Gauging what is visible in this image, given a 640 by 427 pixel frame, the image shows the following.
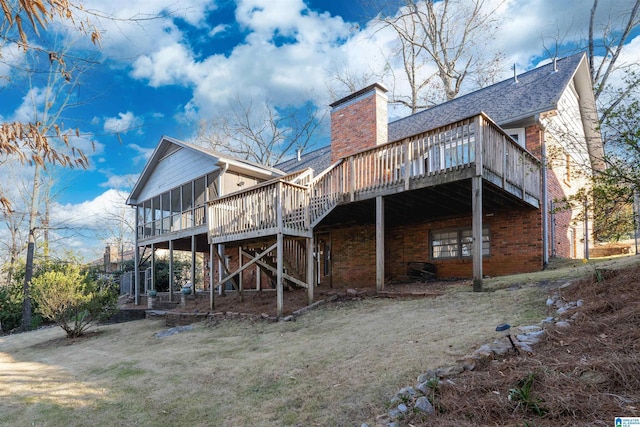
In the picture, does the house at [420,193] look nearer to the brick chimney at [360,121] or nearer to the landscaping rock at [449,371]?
the brick chimney at [360,121]

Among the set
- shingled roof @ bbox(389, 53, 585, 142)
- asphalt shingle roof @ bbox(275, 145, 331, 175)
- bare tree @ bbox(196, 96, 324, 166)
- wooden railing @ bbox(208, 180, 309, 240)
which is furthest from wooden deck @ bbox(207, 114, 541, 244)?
bare tree @ bbox(196, 96, 324, 166)

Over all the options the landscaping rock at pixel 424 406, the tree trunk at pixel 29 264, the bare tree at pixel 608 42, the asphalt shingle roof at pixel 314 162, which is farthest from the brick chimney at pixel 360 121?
the bare tree at pixel 608 42

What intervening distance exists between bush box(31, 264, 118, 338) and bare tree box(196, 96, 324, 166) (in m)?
19.5

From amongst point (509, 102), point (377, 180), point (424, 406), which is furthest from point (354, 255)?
point (424, 406)

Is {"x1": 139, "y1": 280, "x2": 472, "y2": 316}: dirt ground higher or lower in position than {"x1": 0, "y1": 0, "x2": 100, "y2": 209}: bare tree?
lower

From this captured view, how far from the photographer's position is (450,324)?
19.3 ft

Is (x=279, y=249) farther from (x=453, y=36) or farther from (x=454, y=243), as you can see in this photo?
(x=453, y=36)

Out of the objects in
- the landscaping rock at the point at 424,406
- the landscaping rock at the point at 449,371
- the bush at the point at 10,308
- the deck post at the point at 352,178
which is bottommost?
the bush at the point at 10,308

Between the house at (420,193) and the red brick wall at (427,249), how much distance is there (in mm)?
33

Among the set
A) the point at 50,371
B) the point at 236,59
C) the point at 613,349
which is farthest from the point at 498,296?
the point at 236,59

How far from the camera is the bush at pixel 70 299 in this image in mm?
11250

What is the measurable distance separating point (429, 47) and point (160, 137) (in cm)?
1644

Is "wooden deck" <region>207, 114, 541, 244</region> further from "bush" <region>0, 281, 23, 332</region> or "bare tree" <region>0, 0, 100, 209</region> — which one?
"bush" <region>0, 281, 23, 332</region>

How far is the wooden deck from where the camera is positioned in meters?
8.60
